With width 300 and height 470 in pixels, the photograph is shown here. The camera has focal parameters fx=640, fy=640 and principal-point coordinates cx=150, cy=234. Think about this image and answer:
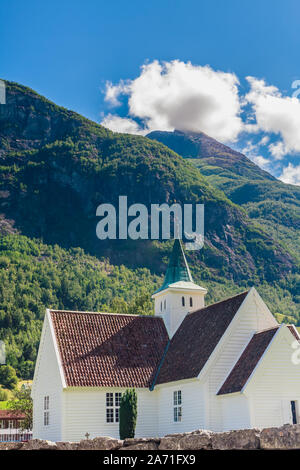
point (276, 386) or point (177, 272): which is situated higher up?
point (177, 272)

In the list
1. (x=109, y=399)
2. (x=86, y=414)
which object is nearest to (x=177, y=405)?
(x=109, y=399)

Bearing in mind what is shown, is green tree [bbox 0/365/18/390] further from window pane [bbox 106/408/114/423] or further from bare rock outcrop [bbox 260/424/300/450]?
bare rock outcrop [bbox 260/424/300/450]

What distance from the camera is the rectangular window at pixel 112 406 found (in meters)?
36.6

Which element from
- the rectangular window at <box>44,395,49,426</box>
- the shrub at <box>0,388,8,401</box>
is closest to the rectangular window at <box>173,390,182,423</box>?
the rectangular window at <box>44,395,49,426</box>

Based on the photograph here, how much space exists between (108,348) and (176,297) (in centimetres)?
775

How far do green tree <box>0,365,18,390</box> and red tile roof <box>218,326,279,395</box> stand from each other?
118 m

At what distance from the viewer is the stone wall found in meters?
12.0

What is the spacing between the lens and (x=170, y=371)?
123 ft

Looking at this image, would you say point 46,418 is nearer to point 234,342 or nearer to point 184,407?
point 184,407

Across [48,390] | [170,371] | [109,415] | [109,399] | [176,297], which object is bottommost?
[109,415]
